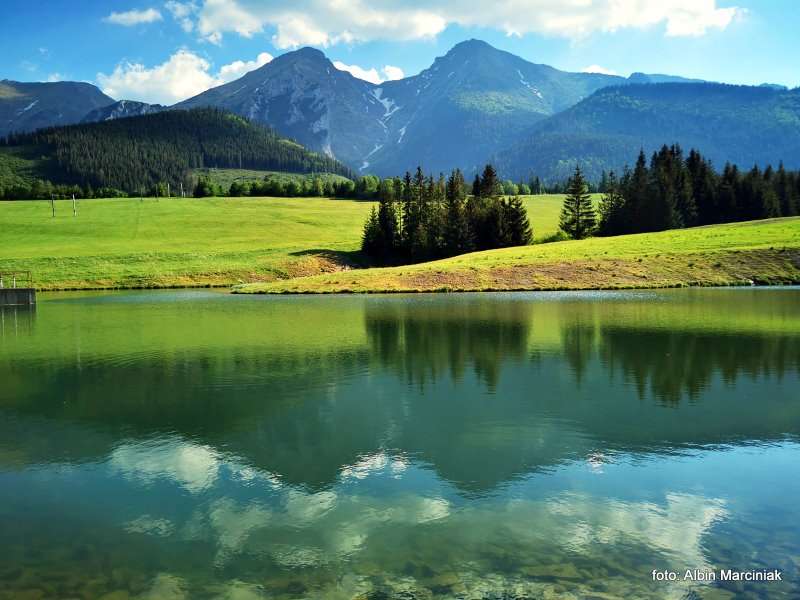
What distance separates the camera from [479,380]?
24750 millimetres

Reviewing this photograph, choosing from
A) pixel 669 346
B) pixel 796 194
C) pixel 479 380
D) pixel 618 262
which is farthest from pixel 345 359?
pixel 796 194

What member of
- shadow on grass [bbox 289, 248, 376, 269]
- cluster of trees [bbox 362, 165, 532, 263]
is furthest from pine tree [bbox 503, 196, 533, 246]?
shadow on grass [bbox 289, 248, 376, 269]

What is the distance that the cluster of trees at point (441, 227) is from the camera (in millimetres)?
116375

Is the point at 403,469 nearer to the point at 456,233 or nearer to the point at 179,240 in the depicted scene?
the point at 456,233

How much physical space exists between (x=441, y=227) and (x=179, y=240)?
178ft

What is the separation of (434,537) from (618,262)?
251 ft

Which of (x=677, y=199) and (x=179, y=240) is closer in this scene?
(x=179, y=240)

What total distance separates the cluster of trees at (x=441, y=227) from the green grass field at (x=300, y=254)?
23.7 feet

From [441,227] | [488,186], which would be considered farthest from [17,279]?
[488,186]

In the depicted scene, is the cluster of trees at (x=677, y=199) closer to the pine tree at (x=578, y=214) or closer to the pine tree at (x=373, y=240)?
the pine tree at (x=578, y=214)

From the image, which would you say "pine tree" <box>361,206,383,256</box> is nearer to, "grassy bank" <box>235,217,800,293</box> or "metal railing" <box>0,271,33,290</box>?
"grassy bank" <box>235,217,800,293</box>

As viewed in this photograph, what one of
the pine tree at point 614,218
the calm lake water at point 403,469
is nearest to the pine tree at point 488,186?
the pine tree at point 614,218

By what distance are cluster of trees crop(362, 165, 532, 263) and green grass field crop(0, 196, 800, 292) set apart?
7213mm

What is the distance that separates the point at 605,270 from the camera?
79.4m
